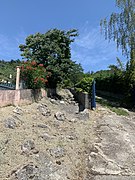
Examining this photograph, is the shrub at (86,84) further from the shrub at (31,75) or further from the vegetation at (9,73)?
the vegetation at (9,73)

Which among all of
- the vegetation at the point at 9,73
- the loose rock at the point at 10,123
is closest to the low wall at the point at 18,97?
the loose rock at the point at 10,123

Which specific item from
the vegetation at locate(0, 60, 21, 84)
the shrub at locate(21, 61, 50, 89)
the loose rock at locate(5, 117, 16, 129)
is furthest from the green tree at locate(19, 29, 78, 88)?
the loose rock at locate(5, 117, 16, 129)

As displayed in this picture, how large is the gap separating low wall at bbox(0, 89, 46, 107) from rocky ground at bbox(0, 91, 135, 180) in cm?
33

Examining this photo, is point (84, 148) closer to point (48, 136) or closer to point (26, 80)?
point (48, 136)

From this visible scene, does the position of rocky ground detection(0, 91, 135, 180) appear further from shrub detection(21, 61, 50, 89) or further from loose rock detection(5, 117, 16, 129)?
shrub detection(21, 61, 50, 89)

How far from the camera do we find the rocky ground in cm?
362

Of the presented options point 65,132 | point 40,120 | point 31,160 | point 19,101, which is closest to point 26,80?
point 19,101

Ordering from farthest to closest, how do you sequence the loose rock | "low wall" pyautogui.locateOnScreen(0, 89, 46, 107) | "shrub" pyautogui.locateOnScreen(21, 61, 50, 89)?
"shrub" pyautogui.locateOnScreen(21, 61, 50, 89)
"low wall" pyautogui.locateOnScreen(0, 89, 46, 107)
the loose rock

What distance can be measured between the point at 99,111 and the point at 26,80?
343 centimetres

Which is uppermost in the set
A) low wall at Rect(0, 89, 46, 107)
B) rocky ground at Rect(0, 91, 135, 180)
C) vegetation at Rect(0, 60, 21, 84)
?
vegetation at Rect(0, 60, 21, 84)

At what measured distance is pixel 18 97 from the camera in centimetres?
745

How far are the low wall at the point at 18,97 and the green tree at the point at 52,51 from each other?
2997mm

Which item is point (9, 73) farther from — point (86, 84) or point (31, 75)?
point (31, 75)

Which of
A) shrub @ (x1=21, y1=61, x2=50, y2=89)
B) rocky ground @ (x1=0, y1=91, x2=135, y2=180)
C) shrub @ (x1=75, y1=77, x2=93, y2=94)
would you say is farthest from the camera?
shrub @ (x1=75, y1=77, x2=93, y2=94)
